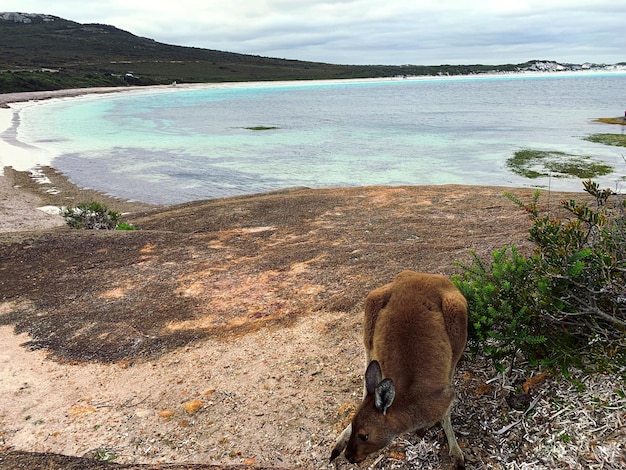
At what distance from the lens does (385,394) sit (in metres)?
2.94

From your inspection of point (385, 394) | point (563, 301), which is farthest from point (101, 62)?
point (385, 394)

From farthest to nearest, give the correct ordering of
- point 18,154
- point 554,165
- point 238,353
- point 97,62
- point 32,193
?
point 97,62, point 18,154, point 554,165, point 32,193, point 238,353

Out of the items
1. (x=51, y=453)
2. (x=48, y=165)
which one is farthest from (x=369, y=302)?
(x=48, y=165)

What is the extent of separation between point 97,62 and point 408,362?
150 meters

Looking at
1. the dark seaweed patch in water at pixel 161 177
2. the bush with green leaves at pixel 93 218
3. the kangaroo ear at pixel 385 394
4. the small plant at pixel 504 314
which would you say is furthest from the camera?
the dark seaweed patch in water at pixel 161 177

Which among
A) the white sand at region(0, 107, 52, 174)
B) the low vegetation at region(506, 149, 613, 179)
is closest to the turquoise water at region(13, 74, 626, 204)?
the low vegetation at region(506, 149, 613, 179)

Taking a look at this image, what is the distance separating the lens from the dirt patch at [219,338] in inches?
173

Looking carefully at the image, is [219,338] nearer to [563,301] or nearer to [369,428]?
[369,428]

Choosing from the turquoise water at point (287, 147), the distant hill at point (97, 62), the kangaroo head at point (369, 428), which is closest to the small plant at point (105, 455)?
the kangaroo head at point (369, 428)

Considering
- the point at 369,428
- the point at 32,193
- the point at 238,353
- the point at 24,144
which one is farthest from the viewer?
the point at 24,144

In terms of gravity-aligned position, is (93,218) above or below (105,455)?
below

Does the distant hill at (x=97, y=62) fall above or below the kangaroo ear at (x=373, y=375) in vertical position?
above

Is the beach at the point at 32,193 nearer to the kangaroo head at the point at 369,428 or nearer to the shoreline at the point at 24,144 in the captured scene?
the shoreline at the point at 24,144

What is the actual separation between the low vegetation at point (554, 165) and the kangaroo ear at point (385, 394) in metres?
22.5
